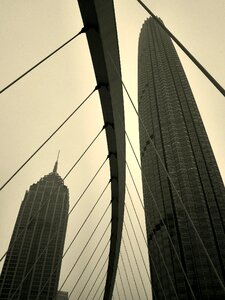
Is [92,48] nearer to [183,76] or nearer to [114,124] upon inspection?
[114,124]

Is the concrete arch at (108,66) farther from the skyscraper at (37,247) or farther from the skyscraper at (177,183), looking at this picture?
the skyscraper at (37,247)

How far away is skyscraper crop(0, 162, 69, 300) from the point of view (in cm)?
14138

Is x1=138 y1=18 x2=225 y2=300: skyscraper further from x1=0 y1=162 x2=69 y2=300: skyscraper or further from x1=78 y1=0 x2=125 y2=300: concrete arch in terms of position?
x1=0 y1=162 x2=69 y2=300: skyscraper

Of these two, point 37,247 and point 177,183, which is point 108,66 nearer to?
point 177,183

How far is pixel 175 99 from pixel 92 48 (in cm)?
12300

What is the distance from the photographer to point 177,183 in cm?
9850

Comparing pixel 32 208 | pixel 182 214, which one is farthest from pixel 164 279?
Result: pixel 32 208

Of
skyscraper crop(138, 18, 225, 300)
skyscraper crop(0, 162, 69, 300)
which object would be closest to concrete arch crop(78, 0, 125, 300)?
skyscraper crop(138, 18, 225, 300)

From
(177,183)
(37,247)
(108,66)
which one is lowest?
(108,66)

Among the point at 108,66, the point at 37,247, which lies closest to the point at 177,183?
the point at 108,66

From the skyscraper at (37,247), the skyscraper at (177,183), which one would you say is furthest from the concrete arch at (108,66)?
the skyscraper at (37,247)

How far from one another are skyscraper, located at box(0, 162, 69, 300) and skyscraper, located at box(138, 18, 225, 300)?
64919mm

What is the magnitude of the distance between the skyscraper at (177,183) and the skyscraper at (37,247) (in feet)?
213

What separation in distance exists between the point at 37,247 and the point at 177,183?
104m
